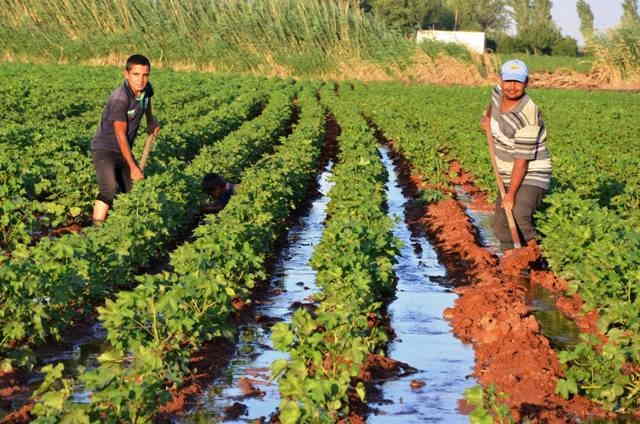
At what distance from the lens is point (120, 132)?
8.52m

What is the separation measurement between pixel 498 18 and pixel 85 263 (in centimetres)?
11983

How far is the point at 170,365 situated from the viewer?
18.2 ft

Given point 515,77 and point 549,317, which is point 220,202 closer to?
point 515,77

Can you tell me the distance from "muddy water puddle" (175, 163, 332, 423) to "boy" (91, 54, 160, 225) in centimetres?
164

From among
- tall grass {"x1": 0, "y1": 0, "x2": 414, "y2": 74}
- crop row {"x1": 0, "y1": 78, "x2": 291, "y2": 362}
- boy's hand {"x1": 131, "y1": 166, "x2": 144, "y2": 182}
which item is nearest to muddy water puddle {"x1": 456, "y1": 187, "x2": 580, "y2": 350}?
crop row {"x1": 0, "y1": 78, "x2": 291, "y2": 362}

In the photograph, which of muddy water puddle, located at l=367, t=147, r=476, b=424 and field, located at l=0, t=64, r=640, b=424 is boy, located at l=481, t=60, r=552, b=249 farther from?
muddy water puddle, located at l=367, t=147, r=476, b=424

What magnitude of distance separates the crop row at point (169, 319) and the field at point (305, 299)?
17 mm

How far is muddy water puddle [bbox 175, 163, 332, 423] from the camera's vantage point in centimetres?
524

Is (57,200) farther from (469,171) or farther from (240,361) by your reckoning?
(469,171)

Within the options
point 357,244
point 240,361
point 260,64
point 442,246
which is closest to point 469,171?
point 442,246

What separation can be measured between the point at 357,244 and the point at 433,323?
807 millimetres

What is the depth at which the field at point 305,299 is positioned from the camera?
5.17m

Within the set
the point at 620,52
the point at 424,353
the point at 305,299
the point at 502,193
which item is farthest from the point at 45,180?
the point at 620,52

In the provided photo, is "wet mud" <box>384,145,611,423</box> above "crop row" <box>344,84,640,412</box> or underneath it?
underneath
